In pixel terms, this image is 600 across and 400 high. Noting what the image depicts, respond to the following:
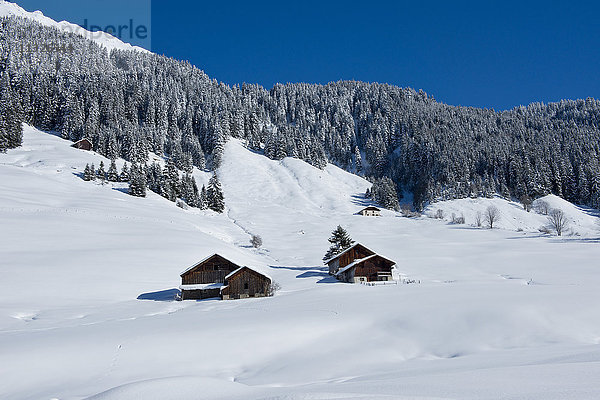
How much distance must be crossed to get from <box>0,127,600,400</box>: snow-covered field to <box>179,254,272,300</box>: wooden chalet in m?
2.06

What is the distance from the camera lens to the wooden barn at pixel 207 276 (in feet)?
121

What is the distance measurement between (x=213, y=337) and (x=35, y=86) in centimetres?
14752

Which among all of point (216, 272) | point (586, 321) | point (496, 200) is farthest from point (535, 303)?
point (496, 200)

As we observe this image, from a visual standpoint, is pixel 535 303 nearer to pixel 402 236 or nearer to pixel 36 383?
pixel 36 383

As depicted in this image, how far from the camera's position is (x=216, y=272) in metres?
38.9

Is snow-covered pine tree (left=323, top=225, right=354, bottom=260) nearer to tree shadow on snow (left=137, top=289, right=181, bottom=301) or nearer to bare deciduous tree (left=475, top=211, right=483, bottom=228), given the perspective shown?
tree shadow on snow (left=137, top=289, right=181, bottom=301)

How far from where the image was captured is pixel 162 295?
35.4 metres

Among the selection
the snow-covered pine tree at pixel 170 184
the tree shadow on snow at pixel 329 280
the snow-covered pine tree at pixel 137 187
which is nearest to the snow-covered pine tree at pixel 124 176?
the snow-covered pine tree at pixel 170 184

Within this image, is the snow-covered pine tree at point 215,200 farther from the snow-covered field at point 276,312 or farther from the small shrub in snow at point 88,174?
the small shrub in snow at point 88,174

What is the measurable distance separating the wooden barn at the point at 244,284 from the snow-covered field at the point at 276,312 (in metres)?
2.17

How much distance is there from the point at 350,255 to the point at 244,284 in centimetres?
1578

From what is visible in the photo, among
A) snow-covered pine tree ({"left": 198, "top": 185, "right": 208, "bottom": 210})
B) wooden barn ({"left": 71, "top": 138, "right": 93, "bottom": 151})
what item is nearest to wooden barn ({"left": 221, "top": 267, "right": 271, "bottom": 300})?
snow-covered pine tree ({"left": 198, "top": 185, "right": 208, "bottom": 210})

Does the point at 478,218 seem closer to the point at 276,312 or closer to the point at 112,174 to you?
the point at 276,312

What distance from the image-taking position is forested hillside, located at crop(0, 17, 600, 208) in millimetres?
116625
